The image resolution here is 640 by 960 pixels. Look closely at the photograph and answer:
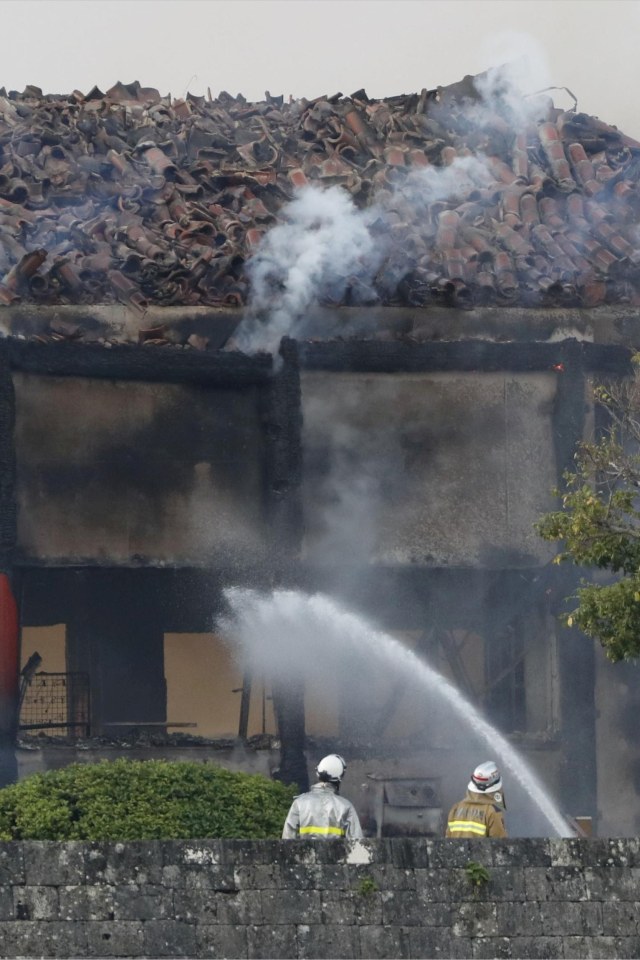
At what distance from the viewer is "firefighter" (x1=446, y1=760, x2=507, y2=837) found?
59.3 feet

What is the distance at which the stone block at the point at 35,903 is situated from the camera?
16.2 m

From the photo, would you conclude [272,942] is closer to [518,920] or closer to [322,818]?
[322,818]

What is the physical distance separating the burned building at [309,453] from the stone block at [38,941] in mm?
13665

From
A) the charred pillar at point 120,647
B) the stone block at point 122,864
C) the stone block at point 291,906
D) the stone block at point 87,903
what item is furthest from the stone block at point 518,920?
the charred pillar at point 120,647

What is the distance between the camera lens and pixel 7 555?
97.2 ft

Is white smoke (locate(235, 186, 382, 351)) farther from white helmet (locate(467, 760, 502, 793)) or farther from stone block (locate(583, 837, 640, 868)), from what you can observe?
stone block (locate(583, 837, 640, 868))

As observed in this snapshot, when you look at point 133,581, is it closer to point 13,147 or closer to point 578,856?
point 13,147

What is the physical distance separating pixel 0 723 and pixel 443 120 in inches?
515

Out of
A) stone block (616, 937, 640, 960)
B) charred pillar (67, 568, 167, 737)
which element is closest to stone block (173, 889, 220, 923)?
stone block (616, 937, 640, 960)

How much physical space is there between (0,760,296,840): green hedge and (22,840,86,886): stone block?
10.7 ft

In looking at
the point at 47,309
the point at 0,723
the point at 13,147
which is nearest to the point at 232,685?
the point at 0,723

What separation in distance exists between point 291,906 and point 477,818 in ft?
8.35

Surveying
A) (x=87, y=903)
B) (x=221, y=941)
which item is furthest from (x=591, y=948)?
(x=87, y=903)

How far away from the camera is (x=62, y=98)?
118 feet
